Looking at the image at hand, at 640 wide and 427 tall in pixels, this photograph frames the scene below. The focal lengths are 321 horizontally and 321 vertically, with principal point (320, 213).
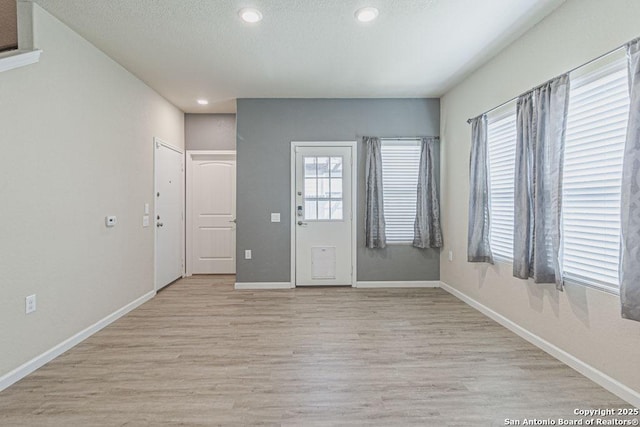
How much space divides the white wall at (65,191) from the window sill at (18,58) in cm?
Result: 5

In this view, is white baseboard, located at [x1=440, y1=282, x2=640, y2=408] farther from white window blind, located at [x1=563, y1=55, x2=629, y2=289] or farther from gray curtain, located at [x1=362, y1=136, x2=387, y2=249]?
gray curtain, located at [x1=362, y1=136, x2=387, y2=249]

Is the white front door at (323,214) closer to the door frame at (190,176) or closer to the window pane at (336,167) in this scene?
the window pane at (336,167)

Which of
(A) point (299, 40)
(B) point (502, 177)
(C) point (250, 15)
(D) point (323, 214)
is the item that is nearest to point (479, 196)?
(B) point (502, 177)

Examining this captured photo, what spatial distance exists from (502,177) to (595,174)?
1071mm

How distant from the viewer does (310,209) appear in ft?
15.1

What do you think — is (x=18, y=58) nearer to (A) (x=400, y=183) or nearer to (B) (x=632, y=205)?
(B) (x=632, y=205)

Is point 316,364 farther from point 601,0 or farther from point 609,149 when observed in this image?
point 601,0

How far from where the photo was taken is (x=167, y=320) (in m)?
3.36

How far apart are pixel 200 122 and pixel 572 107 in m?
4.88

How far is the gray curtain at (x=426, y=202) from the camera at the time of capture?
177 inches

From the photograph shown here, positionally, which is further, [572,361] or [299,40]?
[299,40]

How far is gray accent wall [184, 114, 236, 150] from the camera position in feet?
17.4

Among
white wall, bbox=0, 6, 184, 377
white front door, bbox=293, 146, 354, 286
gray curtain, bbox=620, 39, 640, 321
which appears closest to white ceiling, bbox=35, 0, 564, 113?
white wall, bbox=0, 6, 184, 377

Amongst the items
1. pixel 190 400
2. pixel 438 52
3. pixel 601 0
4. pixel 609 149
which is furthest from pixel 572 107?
pixel 190 400
